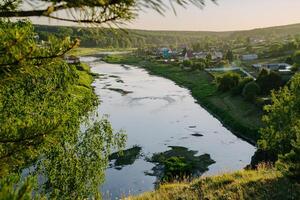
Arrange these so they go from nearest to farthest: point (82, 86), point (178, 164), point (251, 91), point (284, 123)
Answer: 1. point (284, 123)
2. point (178, 164)
3. point (251, 91)
4. point (82, 86)

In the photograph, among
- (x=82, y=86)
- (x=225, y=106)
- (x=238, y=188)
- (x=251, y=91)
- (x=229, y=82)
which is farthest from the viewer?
(x=82, y=86)

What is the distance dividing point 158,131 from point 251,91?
20.3m

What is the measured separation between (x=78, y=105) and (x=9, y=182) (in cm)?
2291

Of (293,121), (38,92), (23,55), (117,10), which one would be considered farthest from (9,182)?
(293,121)

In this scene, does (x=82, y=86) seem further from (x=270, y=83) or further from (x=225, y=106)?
(x=270, y=83)

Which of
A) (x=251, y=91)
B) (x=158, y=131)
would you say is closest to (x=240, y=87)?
(x=251, y=91)

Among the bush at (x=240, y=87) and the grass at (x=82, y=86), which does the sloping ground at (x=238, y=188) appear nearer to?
the grass at (x=82, y=86)

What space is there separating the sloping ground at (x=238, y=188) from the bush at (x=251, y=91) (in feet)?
158

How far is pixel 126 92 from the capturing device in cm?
9675

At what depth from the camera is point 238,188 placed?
19.0 metres

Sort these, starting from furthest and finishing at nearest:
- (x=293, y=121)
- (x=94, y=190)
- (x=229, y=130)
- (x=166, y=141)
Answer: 1. (x=229, y=130)
2. (x=166, y=141)
3. (x=293, y=121)
4. (x=94, y=190)

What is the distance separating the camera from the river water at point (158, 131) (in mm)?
40625

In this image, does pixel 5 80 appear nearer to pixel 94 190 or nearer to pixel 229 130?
pixel 94 190

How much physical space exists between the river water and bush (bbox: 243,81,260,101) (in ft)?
23.4
